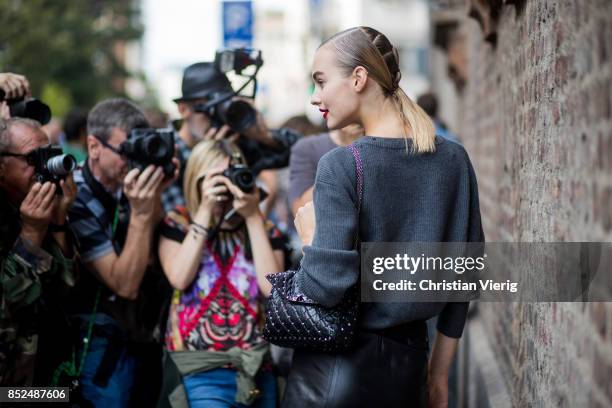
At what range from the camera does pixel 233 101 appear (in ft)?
15.8

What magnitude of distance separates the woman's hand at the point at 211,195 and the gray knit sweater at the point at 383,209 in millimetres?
1281

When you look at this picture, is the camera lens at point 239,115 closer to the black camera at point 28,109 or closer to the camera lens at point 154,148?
the camera lens at point 154,148

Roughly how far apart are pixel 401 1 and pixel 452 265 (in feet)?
153

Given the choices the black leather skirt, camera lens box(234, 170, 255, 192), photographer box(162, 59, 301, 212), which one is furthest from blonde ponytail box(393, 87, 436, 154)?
photographer box(162, 59, 301, 212)

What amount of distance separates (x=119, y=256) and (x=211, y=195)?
1.76 feet

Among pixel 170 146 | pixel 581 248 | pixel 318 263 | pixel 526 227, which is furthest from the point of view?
pixel 170 146

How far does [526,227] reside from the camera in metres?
3.54

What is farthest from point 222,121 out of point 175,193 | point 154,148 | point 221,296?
point 221,296

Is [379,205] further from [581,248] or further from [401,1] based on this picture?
[401,1]

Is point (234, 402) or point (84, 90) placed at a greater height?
point (84, 90)

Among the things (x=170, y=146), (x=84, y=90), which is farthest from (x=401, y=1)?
(x=170, y=146)

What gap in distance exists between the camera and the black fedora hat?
500 centimetres

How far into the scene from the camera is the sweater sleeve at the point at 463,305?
302 centimetres

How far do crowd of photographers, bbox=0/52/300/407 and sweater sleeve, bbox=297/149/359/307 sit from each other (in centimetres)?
124
